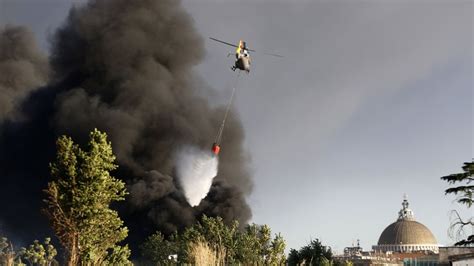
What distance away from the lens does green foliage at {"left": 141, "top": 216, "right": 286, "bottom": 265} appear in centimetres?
4260

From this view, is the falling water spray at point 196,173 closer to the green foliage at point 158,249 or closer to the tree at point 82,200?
the green foliage at point 158,249

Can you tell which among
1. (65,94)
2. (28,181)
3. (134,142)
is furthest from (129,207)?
(28,181)

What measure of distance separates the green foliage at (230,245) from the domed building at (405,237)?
98413 millimetres

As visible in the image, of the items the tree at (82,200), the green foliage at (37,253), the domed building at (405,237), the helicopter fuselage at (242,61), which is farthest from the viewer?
the domed building at (405,237)

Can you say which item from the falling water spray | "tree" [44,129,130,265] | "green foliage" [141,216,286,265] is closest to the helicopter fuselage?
"green foliage" [141,216,286,265]

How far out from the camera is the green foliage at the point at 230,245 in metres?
42.6

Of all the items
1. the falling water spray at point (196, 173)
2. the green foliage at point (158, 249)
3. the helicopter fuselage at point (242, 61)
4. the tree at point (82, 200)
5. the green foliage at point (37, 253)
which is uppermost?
the falling water spray at point (196, 173)

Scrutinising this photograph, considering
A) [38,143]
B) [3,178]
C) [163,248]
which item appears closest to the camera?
[163,248]

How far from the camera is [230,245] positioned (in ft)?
164

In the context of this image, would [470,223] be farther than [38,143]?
No

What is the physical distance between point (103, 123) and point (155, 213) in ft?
58.5

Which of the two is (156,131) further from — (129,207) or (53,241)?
(53,241)

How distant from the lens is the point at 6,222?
106 m

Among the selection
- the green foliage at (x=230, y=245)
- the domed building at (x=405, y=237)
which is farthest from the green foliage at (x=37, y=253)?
the domed building at (x=405, y=237)
